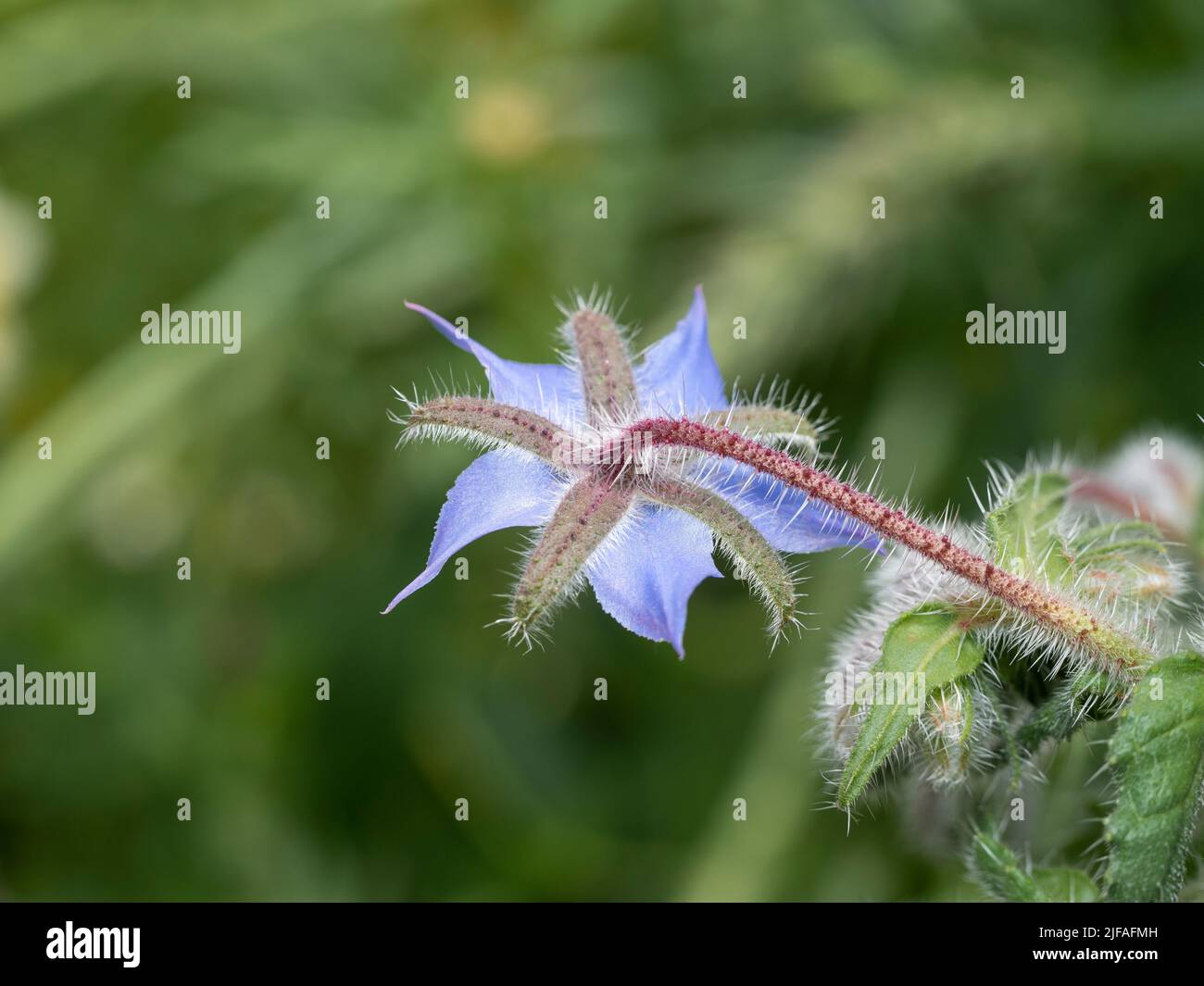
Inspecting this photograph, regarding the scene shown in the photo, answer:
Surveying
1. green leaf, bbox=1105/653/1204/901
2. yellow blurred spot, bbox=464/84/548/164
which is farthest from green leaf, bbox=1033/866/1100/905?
yellow blurred spot, bbox=464/84/548/164

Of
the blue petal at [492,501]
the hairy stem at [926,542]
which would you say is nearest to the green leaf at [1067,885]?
the hairy stem at [926,542]

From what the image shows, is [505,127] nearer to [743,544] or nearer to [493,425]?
[493,425]

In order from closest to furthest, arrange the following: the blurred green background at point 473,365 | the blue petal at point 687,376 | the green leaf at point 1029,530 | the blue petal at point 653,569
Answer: the blue petal at point 653,569
the green leaf at point 1029,530
the blue petal at point 687,376
the blurred green background at point 473,365

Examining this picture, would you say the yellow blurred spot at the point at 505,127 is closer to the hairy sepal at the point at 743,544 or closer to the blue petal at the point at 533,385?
the blue petal at the point at 533,385

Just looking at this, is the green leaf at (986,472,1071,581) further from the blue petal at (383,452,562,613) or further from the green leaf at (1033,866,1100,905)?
the blue petal at (383,452,562,613)

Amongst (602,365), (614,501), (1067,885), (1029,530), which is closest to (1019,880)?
(1067,885)
